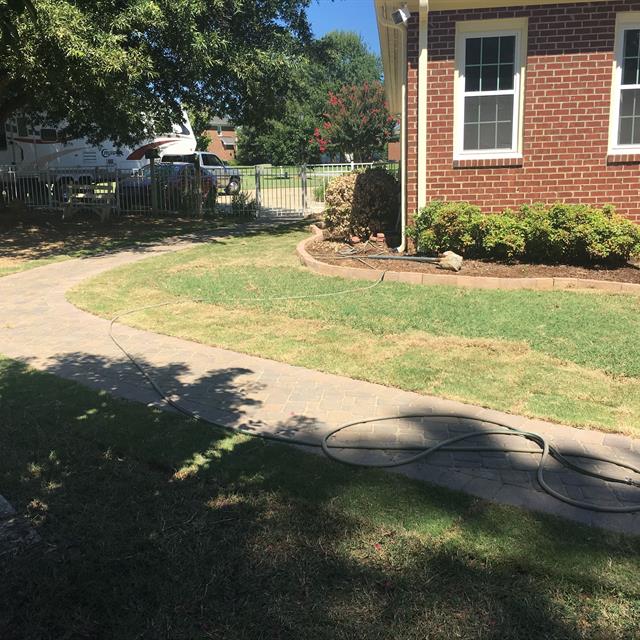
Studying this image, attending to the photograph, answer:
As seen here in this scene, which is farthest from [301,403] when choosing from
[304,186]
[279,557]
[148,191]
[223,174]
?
[223,174]

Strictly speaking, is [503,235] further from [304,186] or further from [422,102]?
[304,186]

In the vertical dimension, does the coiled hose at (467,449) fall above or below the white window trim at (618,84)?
below

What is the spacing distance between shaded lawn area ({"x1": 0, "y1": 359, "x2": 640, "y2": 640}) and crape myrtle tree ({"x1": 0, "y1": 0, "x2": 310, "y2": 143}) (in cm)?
776

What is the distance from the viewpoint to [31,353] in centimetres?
604

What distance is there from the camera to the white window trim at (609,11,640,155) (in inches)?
365

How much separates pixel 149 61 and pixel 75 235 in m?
5.23

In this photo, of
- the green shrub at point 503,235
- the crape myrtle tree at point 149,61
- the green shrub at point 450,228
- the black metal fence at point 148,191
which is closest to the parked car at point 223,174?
the black metal fence at point 148,191

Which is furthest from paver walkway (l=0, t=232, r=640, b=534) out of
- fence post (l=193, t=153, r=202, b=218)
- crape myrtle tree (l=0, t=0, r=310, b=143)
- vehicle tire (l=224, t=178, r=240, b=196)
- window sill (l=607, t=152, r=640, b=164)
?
vehicle tire (l=224, t=178, r=240, b=196)

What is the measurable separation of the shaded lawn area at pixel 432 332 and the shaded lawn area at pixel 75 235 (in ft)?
11.9

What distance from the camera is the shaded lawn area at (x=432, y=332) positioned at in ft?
15.6

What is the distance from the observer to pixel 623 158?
955 centimetres

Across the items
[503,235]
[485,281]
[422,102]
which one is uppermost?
[422,102]

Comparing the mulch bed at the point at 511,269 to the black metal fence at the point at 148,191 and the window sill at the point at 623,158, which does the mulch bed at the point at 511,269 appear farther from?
the black metal fence at the point at 148,191

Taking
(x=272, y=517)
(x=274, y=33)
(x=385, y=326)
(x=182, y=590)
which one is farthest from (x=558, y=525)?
(x=274, y=33)
